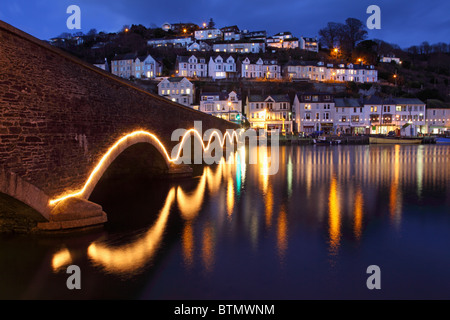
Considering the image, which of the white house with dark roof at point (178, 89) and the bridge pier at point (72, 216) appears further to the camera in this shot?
the white house with dark roof at point (178, 89)

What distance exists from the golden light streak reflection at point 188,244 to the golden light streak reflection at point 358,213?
5.11 meters

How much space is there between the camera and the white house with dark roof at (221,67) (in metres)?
94.3

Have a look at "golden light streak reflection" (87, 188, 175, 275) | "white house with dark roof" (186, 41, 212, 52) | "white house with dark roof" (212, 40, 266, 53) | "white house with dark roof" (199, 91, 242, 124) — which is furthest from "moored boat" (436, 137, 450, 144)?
"golden light streak reflection" (87, 188, 175, 275)

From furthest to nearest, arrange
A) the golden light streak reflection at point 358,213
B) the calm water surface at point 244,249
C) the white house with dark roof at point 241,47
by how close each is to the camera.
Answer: the white house with dark roof at point 241,47 → the golden light streak reflection at point 358,213 → the calm water surface at point 244,249

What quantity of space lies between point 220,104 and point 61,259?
69.2 metres

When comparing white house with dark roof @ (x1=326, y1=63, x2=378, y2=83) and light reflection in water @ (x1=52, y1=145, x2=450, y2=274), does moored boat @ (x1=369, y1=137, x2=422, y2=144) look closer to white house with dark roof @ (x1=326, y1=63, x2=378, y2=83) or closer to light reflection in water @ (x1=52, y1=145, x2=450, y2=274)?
light reflection in water @ (x1=52, y1=145, x2=450, y2=274)

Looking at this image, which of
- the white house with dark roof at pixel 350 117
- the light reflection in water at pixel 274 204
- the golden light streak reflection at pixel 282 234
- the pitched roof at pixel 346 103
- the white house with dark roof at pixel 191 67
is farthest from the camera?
the white house with dark roof at pixel 191 67

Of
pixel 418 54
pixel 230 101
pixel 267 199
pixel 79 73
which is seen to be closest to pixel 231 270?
pixel 79 73

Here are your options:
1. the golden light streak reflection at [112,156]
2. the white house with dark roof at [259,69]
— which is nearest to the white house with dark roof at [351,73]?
the white house with dark roof at [259,69]

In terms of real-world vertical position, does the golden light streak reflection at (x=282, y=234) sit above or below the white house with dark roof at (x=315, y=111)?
below

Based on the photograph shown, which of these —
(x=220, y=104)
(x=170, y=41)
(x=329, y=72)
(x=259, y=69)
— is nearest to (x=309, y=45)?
(x=329, y=72)

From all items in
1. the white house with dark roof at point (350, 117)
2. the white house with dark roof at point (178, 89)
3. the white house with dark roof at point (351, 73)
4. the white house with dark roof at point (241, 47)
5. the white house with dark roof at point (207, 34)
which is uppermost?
the white house with dark roof at point (207, 34)

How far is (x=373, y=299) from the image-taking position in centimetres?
725

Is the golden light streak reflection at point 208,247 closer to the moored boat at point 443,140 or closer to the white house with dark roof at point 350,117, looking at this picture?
the white house with dark roof at point 350,117
